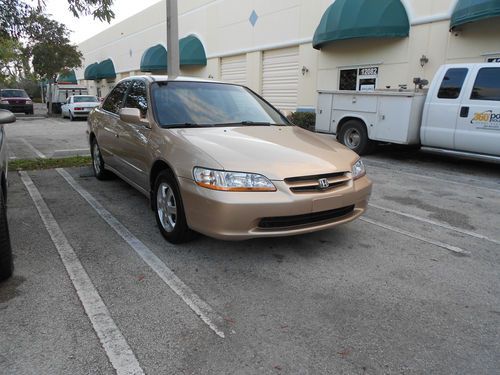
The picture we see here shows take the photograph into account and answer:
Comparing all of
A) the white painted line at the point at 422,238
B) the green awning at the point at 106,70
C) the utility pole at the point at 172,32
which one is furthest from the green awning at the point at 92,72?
the white painted line at the point at 422,238

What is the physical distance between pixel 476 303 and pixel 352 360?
50.9 inches

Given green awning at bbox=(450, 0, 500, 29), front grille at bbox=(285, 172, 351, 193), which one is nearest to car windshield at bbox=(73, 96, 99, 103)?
green awning at bbox=(450, 0, 500, 29)

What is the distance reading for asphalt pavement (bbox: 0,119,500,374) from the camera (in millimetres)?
2414

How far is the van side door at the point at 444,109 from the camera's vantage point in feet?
26.4

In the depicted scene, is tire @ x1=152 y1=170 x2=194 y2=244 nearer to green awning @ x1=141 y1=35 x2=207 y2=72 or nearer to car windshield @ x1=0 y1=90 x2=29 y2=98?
green awning @ x1=141 y1=35 x2=207 y2=72

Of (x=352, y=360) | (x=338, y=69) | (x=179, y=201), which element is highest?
(x=338, y=69)

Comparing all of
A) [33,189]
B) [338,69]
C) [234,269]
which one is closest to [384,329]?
[234,269]

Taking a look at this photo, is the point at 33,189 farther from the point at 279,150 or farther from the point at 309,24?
the point at 309,24

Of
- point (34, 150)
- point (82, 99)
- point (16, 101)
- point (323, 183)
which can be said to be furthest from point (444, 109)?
point (16, 101)

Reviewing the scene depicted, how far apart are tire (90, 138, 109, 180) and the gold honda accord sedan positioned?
4.88ft

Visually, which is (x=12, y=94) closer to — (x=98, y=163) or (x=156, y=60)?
(x=156, y=60)

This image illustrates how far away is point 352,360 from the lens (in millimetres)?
2414

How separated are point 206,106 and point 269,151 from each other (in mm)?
1295

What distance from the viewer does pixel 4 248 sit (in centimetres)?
308
